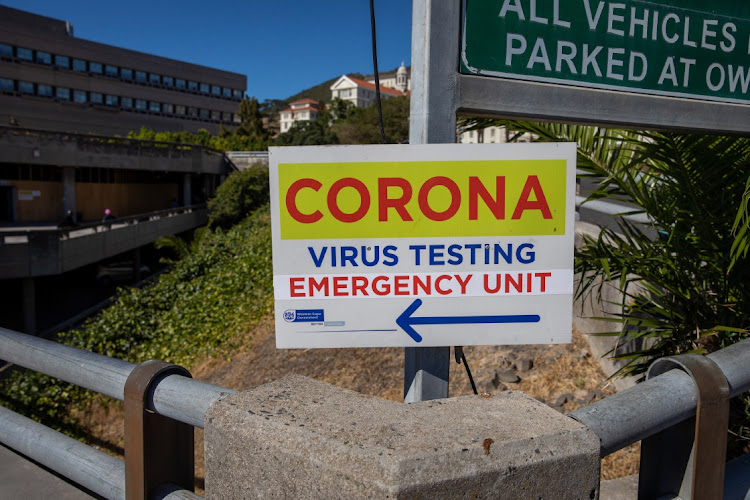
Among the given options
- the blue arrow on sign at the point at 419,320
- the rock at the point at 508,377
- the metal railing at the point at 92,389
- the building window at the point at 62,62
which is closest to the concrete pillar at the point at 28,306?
the rock at the point at 508,377

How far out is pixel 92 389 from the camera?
2066mm

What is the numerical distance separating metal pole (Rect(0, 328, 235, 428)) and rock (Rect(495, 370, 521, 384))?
3417mm

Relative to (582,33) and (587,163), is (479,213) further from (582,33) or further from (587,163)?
(587,163)

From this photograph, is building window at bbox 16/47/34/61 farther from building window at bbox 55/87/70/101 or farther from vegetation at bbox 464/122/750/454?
vegetation at bbox 464/122/750/454

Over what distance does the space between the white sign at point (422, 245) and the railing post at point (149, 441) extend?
39 centimetres

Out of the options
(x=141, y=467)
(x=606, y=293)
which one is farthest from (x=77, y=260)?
(x=141, y=467)

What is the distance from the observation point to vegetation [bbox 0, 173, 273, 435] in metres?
7.74

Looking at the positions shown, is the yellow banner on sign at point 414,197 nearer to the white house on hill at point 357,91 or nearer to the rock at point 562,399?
the rock at point 562,399

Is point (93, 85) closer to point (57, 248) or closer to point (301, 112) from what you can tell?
point (57, 248)

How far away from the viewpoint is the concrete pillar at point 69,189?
105 ft

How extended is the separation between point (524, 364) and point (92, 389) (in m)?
3.67

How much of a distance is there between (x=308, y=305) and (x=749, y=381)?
132 centimetres

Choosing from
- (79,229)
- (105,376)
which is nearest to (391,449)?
(105,376)

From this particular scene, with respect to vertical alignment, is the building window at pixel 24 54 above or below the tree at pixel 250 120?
above
